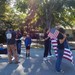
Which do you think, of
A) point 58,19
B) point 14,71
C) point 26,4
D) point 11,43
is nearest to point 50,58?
point 11,43

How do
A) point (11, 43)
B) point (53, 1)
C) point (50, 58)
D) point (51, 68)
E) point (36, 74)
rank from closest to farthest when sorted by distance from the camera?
1. point (36, 74)
2. point (51, 68)
3. point (11, 43)
4. point (50, 58)
5. point (53, 1)

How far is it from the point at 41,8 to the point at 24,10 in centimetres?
230

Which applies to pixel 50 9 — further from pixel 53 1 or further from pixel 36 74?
pixel 36 74

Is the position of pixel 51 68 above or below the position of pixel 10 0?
below

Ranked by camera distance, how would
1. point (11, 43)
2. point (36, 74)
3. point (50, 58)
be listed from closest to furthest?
point (36, 74), point (11, 43), point (50, 58)

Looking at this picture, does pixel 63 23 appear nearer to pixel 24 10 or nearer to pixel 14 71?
pixel 24 10

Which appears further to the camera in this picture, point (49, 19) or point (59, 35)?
point (49, 19)

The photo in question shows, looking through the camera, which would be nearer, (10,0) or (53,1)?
(53,1)

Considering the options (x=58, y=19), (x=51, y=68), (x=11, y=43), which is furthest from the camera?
(x=58, y=19)

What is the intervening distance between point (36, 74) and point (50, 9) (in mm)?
24053

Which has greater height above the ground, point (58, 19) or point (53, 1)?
point (53, 1)

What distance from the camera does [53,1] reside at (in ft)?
110

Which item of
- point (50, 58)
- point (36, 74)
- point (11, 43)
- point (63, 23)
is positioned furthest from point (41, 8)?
point (36, 74)

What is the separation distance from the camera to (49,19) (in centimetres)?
3538
